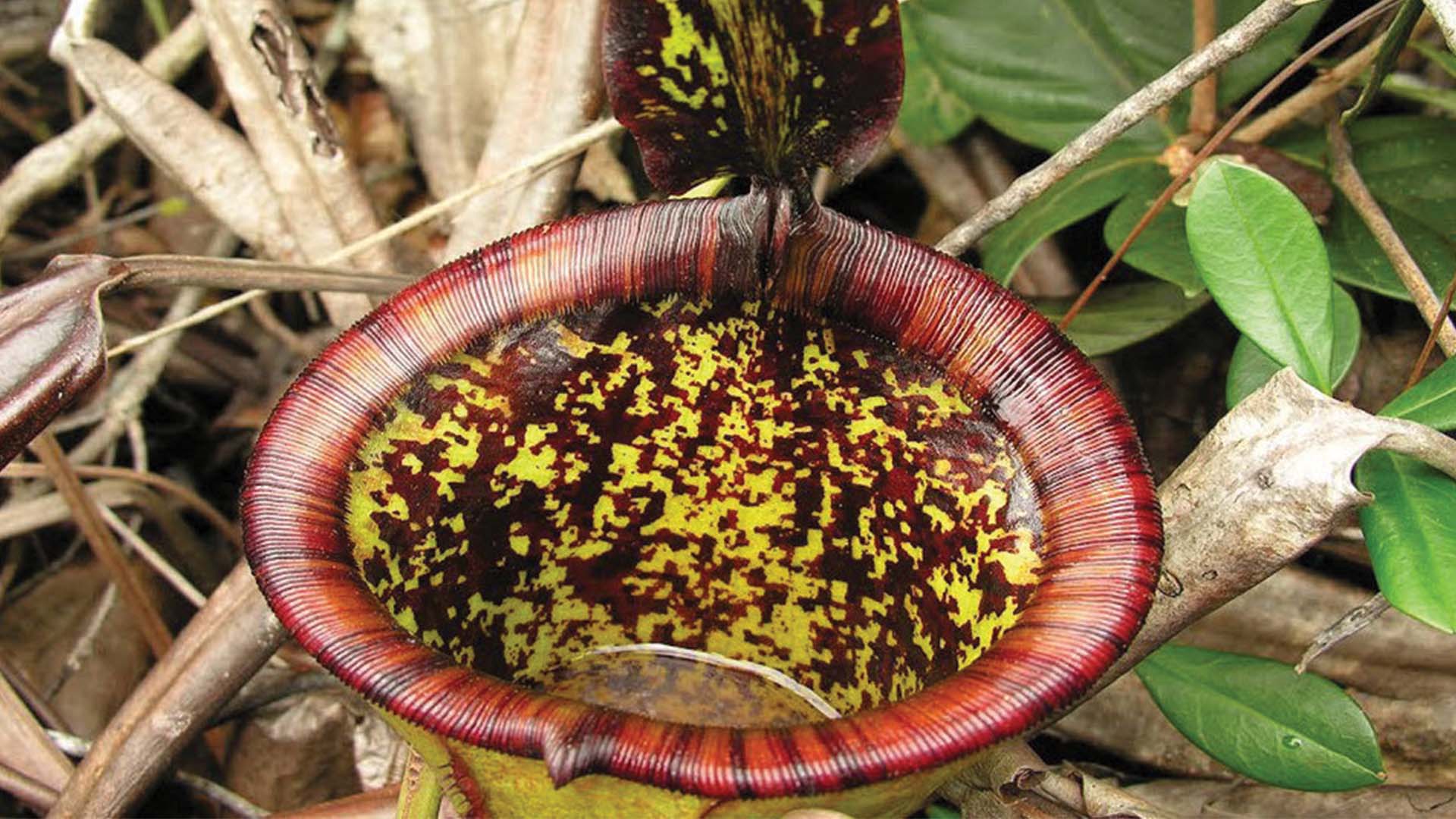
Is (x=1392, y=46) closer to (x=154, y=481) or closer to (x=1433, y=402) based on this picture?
(x=1433, y=402)

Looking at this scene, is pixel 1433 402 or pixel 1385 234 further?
pixel 1385 234

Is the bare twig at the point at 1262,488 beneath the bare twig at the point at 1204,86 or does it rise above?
beneath

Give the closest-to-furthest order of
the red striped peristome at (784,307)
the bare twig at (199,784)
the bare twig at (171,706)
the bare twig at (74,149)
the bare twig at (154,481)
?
1. the red striped peristome at (784,307)
2. the bare twig at (171,706)
3. the bare twig at (199,784)
4. the bare twig at (154,481)
5. the bare twig at (74,149)

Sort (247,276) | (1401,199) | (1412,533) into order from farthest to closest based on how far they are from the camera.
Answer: (1401,199) < (247,276) < (1412,533)

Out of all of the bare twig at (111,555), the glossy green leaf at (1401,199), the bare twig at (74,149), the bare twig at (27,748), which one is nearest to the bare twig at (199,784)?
the bare twig at (27,748)

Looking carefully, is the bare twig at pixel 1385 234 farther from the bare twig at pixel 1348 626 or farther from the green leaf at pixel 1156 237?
the bare twig at pixel 1348 626

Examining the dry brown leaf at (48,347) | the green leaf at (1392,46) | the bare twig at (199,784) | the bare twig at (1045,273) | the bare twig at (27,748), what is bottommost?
the bare twig at (199,784)

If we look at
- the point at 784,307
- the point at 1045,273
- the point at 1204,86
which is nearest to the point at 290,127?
the point at 784,307
